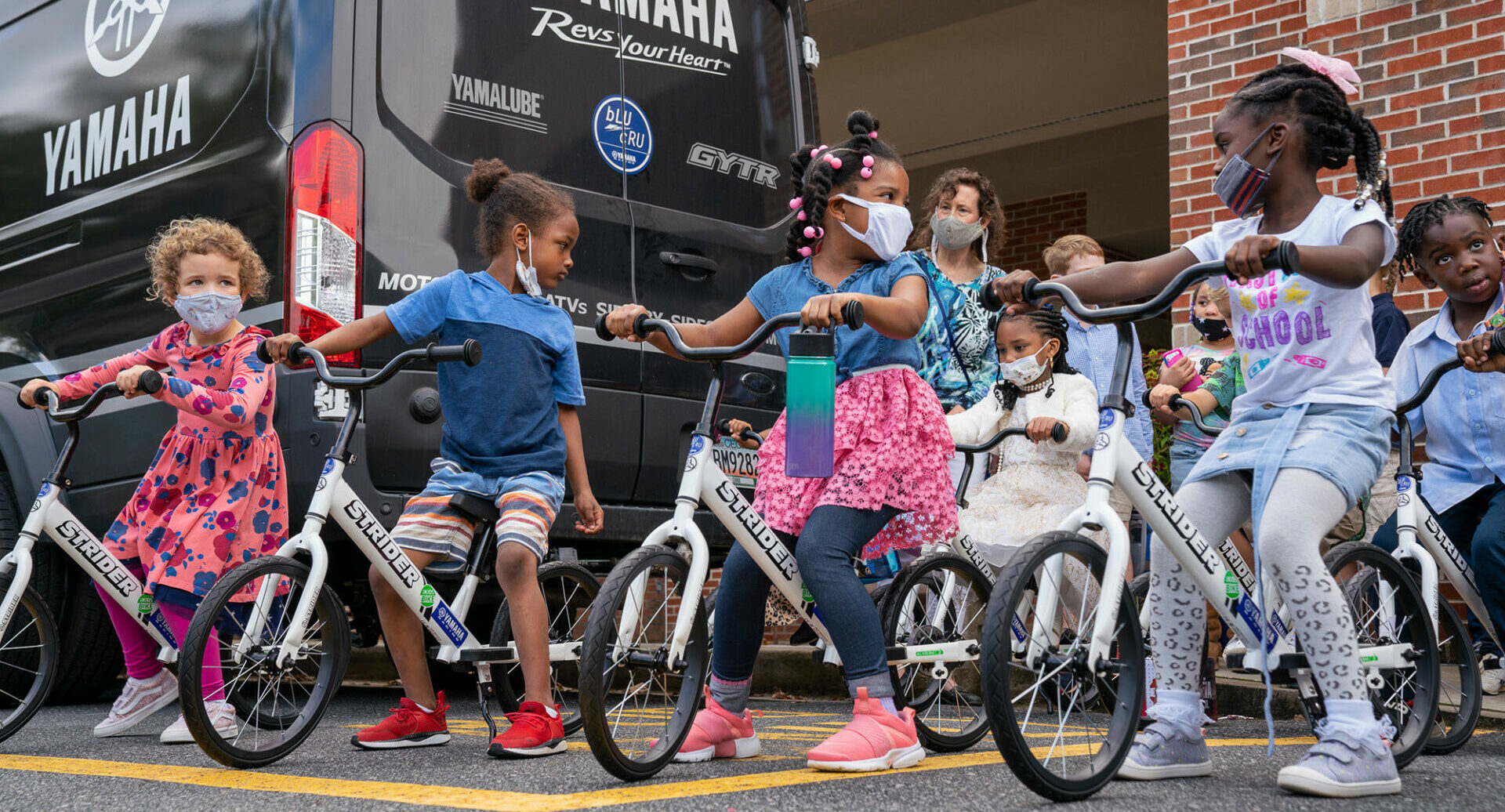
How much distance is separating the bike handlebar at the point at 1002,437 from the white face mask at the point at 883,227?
2.64ft

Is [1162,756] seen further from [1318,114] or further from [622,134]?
[622,134]

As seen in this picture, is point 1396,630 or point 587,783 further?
point 1396,630

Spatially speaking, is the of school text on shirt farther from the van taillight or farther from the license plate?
the van taillight

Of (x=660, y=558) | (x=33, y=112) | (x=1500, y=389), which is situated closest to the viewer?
(x=660, y=558)

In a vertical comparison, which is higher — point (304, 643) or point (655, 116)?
point (655, 116)

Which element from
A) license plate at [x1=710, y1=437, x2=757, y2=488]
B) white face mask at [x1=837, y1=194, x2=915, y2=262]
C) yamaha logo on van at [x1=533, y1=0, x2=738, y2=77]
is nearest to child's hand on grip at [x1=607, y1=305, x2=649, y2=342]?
white face mask at [x1=837, y1=194, x2=915, y2=262]

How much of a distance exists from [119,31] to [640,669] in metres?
3.57

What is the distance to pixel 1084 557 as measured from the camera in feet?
9.97

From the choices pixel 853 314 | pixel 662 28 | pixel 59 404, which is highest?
pixel 662 28

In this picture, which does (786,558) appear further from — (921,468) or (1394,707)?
(1394,707)

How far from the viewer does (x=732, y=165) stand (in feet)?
17.9

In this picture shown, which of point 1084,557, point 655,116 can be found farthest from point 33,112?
point 1084,557

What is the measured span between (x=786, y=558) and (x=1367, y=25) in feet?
13.6

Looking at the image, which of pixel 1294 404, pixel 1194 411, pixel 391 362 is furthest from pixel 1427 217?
pixel 391 362
